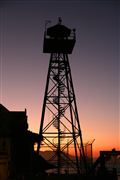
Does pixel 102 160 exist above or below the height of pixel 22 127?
below

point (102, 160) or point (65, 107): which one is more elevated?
point (65, 107)

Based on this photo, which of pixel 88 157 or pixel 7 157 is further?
pixel 88 157

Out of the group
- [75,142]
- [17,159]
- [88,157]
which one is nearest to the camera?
[17,159]

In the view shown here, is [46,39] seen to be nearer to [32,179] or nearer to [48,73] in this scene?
[48,73]

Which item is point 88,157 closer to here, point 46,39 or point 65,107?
point 65,107

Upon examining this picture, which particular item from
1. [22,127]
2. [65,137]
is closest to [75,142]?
[65,137]

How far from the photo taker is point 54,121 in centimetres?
3203

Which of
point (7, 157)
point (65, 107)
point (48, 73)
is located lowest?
point (7, 157)

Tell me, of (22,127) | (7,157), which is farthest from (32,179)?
(22,127)

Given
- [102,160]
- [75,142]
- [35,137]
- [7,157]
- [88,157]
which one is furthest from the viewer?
[88,157]

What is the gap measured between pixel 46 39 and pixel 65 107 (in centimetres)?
666

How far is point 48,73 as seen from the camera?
3234 centimetres

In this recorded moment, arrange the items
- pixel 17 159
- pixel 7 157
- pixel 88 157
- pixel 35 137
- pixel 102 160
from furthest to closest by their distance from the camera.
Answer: pixel 88 157, pixel 35 137, pixel 17 159, pixel 7 157, pixel 102 160

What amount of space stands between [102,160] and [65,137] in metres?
9.62
